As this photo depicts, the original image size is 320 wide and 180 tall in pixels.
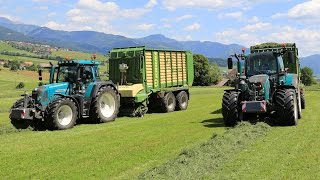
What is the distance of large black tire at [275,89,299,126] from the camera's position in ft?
43.4

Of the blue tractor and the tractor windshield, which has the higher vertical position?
the tractor windshield

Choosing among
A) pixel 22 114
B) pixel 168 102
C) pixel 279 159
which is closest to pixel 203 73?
pixel 168 102

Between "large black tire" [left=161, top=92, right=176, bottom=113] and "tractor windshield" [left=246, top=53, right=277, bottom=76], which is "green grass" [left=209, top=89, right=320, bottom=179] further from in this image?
"large black tire" [left=161, top=92, right=176, bottom=113]

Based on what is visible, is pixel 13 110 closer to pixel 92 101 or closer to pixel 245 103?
pixel 92 101

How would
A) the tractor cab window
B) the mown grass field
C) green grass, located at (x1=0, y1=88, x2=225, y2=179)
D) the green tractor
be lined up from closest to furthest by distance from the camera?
the mown grass field
green grass, located at (x1=0, y1=88, x2=225, y2=179)
the green tractor
the tractor cab window

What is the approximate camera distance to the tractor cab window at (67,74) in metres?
15.5

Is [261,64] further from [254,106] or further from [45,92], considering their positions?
[45,92]

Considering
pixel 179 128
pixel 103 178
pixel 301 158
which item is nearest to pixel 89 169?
pixel 103 178

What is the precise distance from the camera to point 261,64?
15.0m

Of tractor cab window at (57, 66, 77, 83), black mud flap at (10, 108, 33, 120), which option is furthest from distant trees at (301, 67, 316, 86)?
black mud flap at (10, 108, 33, 120)

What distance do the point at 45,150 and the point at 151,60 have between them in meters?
9.65

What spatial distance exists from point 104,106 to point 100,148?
6.30 metres

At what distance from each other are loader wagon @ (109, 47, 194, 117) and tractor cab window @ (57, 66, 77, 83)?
2.91 m

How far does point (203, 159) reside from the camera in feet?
27.5
